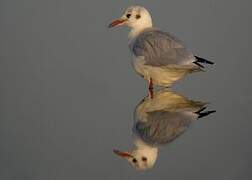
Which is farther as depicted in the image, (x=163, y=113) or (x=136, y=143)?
(x=163, y=113)

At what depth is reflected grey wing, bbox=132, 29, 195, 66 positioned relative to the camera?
2.34 meters

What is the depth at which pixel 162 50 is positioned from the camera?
7.75ft

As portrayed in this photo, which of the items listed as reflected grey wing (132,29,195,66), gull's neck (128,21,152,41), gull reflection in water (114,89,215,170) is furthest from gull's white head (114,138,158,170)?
gull's neck (128,21,152,41)

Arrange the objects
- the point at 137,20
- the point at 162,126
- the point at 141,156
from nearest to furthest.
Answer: the point at 141,156 → the point at 162,126 → the point at 137,20

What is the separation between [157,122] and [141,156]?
21 centimetres

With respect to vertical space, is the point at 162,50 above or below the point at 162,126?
above

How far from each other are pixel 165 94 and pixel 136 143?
42 cm

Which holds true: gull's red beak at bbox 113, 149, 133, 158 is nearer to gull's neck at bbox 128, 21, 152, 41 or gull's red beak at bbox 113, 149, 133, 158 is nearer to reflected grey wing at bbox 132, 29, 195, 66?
reflected grey wing at bbox 132, 29, 195, 66

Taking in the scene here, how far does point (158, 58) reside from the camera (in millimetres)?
2369

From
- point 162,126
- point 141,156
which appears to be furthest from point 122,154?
point 162,126

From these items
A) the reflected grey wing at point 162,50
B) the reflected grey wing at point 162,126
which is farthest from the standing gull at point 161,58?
the reflected grey wing at point 162,126

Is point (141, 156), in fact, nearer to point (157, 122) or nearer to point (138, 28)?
point (157, 122)

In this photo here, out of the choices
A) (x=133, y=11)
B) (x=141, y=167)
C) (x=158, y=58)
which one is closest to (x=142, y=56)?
(x=158, y=58)

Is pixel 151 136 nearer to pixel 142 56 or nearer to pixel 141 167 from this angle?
pixel 141 167
